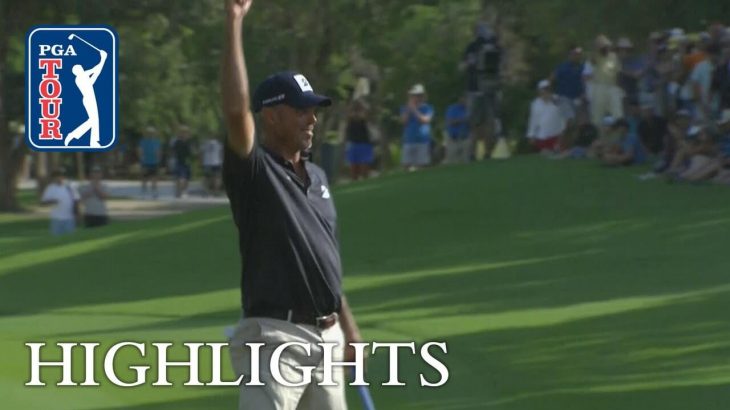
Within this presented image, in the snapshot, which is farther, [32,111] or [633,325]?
[32,111]

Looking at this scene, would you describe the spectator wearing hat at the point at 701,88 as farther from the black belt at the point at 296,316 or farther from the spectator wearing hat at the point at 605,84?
the black belt at the point at 296,316

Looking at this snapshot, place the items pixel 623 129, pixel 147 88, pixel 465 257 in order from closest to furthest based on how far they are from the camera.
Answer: pixel 465 257 → pixel 623 129 → pixel 147 88

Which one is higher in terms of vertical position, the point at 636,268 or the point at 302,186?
the point at 302,186

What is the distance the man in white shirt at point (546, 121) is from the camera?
91.7ft

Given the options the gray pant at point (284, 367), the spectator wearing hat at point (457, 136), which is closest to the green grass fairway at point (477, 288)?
the spectator wearing hat at point (457, 136)

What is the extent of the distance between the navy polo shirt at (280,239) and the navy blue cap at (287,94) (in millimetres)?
193

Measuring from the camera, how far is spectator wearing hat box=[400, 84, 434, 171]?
30516 mm

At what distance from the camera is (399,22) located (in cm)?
4638

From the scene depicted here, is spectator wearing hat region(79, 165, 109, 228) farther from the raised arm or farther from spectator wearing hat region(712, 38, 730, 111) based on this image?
the raised arm

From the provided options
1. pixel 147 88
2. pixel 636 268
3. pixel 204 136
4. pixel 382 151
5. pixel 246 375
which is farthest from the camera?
pixel 204 136

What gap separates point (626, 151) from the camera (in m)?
25.7

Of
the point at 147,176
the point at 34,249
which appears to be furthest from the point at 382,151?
the point at 34,249

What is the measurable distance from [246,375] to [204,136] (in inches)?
2457

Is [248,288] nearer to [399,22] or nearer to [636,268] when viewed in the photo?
[636,268]
